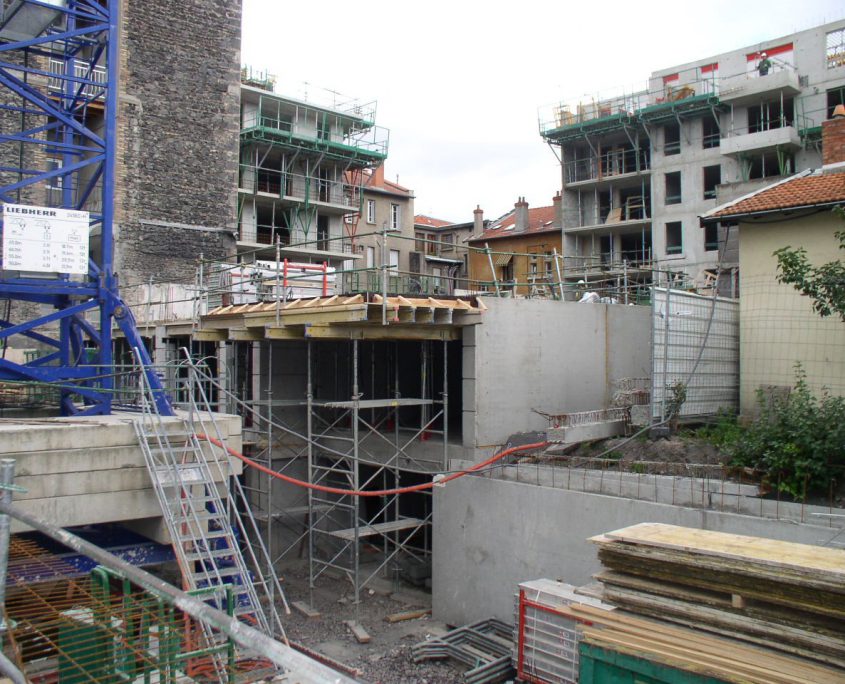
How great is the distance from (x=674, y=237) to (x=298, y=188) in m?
19.1

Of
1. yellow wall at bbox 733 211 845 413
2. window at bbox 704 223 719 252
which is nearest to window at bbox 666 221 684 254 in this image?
window at bbox 704 223 719 252

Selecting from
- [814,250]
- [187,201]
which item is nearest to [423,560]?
[814,250]

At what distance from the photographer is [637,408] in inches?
576

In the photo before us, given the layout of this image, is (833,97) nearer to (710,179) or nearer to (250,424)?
(710,179)

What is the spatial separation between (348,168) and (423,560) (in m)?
29.2

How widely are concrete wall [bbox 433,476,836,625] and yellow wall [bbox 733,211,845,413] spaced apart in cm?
514

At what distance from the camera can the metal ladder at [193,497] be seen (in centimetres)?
873

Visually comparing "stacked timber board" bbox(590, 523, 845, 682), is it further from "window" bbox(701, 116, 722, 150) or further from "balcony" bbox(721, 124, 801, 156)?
"window" bbox(701, 116, 722, 150)

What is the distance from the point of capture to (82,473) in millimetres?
9219

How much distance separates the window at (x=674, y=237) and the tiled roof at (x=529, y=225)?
6.13 m

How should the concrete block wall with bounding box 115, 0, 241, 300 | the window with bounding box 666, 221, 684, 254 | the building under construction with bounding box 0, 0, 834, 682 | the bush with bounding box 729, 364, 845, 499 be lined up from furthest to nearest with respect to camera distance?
the window with bounding box 666, 221, 684, 254, the concrete block wall with bounding box 115, 0, 241, 300, the bush with bounding box 729, 364, 845, 499, the building under construction with bounding box 0, 0, 834, 682

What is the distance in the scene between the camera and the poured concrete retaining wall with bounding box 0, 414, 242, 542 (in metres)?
8.83

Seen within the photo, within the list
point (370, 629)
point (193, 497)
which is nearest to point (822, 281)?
point (370, 629)

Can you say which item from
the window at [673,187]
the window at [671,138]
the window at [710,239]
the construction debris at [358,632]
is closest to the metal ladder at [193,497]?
the construction debris at [358,632]
